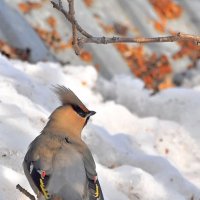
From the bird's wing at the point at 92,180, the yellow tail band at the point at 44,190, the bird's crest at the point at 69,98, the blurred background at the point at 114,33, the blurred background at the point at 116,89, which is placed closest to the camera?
the yellow tail band at the point at 44,190

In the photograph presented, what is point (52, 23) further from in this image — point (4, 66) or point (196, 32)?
point (196, 32)

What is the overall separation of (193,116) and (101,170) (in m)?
2.00

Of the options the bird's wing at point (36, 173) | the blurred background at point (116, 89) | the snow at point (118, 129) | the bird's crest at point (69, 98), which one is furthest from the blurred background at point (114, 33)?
the bird's wing at point (36, 173)

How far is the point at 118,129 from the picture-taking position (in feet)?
20.6

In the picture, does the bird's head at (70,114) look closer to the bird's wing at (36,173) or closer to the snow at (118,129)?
the bird's wing at (36,173)

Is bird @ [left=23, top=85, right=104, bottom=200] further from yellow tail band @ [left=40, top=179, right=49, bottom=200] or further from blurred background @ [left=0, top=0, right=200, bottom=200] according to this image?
blurred background @ [left=0, top=0, right=200, bottom=200]

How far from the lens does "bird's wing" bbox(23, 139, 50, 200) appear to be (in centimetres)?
324

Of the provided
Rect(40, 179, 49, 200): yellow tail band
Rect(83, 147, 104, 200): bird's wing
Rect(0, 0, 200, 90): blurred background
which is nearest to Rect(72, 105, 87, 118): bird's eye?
Answer: Rect(83, 147, 104, 200): bird's wing

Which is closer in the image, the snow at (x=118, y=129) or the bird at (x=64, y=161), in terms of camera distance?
Answer: the bird at (x=64, y=161)

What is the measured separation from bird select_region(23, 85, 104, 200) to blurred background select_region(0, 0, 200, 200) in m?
0.54

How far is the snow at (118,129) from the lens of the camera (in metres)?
4.55

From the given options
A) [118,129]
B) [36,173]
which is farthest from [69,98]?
[118,129]

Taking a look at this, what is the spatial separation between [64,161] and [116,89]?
3612 millimetres

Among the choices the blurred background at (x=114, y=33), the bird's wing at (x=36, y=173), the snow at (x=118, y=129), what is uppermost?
the blurred background at (x=114, y=33)
